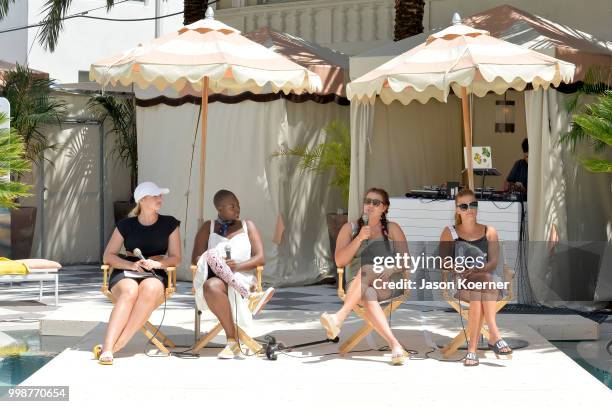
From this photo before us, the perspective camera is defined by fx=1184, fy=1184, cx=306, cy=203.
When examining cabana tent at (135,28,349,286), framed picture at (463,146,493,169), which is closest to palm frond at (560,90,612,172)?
framed picture at (463,146,493,169)

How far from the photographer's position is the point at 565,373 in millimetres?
8039

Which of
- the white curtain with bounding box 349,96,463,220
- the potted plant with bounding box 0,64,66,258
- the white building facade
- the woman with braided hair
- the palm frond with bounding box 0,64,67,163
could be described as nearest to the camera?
the woman with braided hair

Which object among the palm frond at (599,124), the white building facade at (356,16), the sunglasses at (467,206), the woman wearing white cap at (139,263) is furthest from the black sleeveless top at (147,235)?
the white building facade at (356,16)

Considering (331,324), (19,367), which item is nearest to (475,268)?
(331,324)

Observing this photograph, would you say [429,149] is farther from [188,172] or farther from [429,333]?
[429,333]

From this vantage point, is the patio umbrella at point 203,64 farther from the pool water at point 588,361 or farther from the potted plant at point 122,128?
the potted plant at point 122,128

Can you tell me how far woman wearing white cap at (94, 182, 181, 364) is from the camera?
844 cm

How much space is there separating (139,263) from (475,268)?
2.44 m

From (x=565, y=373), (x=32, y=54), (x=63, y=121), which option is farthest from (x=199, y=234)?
(x=32, y=54)

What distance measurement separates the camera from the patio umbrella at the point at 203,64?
29.0ft

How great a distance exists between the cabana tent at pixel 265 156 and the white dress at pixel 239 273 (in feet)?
16.6

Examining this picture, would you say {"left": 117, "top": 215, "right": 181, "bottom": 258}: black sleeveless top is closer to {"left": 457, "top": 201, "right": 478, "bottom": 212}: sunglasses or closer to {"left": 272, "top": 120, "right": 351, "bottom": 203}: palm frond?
{"left": 457, "top": 201, "right": 478, "bottom": 212}: sunglasses

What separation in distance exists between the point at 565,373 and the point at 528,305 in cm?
404

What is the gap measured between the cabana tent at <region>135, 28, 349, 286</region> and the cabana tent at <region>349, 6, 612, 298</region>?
0.88m
